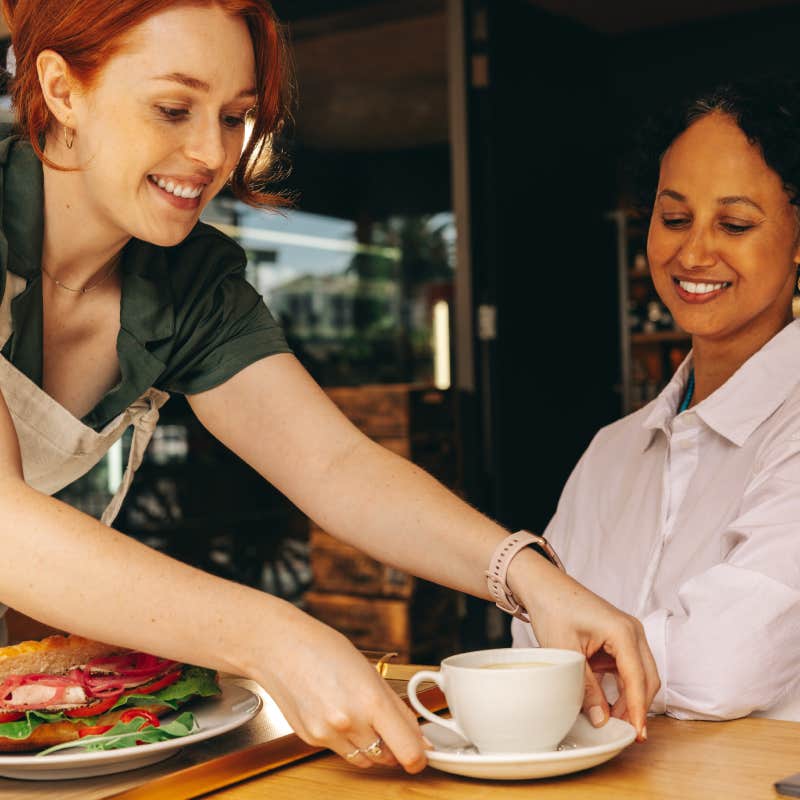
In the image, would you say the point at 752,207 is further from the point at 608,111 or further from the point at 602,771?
the point at 608,111

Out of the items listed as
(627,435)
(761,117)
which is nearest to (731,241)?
(761,117)

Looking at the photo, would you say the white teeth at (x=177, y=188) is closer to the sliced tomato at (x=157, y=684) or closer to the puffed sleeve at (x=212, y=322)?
A: the puffed sleeve at (x=212, y=322)

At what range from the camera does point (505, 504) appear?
440cm

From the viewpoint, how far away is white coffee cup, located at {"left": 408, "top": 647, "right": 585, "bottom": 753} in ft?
2.80

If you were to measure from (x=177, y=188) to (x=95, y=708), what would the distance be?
21.4 inches

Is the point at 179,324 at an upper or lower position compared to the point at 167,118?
lower

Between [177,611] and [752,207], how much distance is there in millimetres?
1075

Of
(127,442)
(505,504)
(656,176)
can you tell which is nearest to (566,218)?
(505,504)

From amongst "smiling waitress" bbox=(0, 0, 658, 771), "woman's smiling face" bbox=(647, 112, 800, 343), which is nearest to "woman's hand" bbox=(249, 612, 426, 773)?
"smiling waitress" bbox=(0, 0, 658, 771)

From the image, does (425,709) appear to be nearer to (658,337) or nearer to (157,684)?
(157,684)

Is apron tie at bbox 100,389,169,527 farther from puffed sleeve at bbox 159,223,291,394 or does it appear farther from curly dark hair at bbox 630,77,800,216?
curly dark hair at bbox 630,77,800,216

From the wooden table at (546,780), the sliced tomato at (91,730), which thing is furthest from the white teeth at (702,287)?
the sliced tomato at (91,730)

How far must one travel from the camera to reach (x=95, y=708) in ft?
3.07

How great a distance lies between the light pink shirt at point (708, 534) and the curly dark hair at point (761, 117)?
0.72ft
